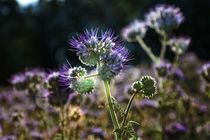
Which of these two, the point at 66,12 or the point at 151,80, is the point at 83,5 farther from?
the point at 151,80

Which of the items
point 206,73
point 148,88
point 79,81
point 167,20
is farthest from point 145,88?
point 167,20

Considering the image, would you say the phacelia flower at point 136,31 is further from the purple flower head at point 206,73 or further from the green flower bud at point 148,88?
the green flower bud at point 148,88

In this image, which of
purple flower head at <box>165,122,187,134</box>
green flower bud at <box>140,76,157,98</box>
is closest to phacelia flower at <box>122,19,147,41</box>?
purple flower head at <box>165,122,187,134</box>

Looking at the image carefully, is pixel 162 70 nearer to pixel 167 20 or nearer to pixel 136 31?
pixel 167 20

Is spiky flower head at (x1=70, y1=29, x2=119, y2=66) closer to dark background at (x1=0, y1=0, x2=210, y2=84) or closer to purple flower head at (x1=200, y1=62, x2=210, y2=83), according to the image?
purple flower head at (x1=200, y1=62, x2=210, y2=83)

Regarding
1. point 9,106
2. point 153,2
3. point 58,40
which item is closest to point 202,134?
point 9,106

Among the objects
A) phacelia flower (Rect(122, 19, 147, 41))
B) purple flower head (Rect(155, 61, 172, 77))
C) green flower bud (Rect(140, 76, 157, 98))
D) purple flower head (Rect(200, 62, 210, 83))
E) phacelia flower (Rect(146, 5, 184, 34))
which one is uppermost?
phacelia flower (Rect(122, 19, 147, 41))
